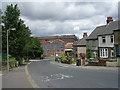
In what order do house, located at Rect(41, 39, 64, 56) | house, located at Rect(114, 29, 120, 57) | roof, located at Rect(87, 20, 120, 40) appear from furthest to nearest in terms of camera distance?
house, located at Rect(41, 39, 64, 56) < roof, located at Rect(87, 20, 120, 40) < house, located at Rect(114, 29, 120, 57)

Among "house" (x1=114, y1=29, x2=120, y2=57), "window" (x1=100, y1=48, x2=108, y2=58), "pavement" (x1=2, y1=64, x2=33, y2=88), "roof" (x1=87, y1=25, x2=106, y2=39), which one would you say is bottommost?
"pavement" (x1=2, y1=64, x2=33, y2=88)

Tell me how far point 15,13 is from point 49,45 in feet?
275

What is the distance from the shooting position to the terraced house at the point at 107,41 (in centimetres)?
4369

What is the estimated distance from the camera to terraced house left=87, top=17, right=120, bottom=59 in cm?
4369

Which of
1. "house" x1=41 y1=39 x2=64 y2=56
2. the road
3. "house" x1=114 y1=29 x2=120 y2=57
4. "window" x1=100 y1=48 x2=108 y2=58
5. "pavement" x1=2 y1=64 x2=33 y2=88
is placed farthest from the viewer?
"house" x1=41 y1=39 x2=64 y2=56

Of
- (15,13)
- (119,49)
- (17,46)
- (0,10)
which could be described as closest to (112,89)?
(119,49)

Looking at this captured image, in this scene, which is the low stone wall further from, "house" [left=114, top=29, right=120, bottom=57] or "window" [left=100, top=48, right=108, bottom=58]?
"window" [left=100, top=48, right=108, bottom=58]

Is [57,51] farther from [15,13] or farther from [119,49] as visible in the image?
[119,49]

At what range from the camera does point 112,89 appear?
12086mm

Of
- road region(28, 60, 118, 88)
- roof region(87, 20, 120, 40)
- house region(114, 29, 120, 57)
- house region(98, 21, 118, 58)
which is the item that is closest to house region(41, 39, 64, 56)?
roof region(87, 20, 120, 40)

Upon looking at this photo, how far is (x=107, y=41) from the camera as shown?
4903 centimetres

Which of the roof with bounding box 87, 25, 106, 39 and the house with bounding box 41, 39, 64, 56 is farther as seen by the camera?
the house with bounding box 41, 39, 64, 56

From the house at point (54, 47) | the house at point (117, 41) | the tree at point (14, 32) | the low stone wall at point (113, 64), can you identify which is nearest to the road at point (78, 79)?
the low stone wall at point (113, 64)

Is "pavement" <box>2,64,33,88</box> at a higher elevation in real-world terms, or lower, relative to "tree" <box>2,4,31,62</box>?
lower
